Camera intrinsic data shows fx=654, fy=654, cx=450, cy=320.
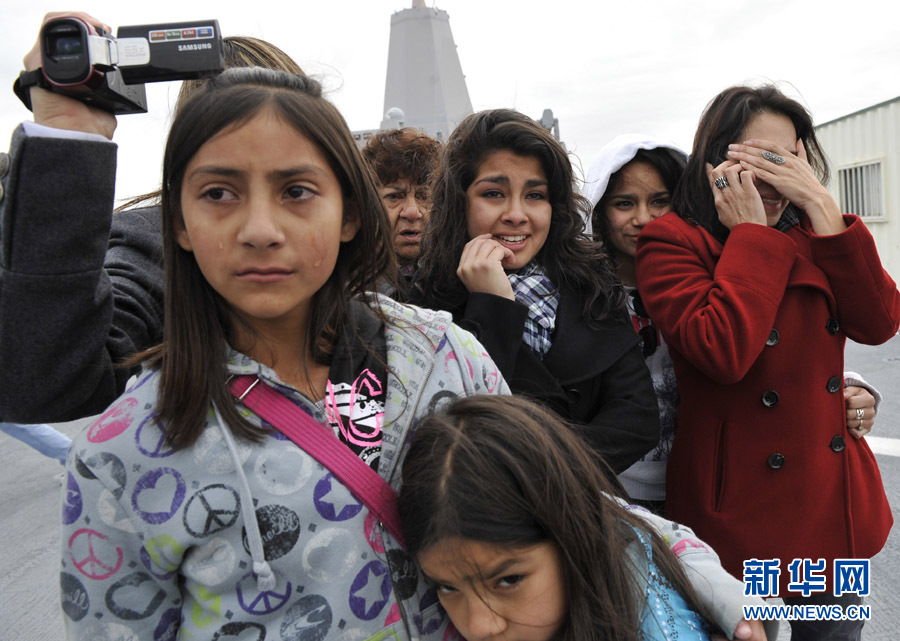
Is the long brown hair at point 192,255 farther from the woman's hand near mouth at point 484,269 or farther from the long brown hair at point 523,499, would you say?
the woman's hand near mouth at point 484,269

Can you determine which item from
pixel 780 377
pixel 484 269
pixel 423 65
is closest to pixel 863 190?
pixel 423 65

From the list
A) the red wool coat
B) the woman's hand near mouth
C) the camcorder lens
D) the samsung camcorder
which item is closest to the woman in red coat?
the red wool coat

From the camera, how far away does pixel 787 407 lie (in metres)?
1.87

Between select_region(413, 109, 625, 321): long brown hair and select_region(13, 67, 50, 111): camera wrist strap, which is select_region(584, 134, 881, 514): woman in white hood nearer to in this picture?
select_region(413, 109, 625, 321): long brown hair

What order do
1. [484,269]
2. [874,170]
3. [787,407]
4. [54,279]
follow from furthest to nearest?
[874,170] → [787,407] → [484,269] → [54,279]

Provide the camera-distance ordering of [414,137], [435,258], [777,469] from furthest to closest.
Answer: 1. [414,137]
2. [435,258]
3. [777,469]

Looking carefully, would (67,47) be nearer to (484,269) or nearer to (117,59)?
(117,59)

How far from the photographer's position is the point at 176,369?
1.09 metres

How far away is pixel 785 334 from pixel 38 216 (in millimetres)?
1844

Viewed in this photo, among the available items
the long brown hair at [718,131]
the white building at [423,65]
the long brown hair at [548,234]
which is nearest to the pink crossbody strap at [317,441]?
the long brown hair at [548,234]

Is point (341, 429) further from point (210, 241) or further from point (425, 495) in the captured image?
point (210, 241)

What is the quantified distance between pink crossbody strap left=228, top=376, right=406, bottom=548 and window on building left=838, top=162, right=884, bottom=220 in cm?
1505

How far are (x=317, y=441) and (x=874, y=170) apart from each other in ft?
50.2

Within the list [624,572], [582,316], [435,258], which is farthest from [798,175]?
[624,572]
